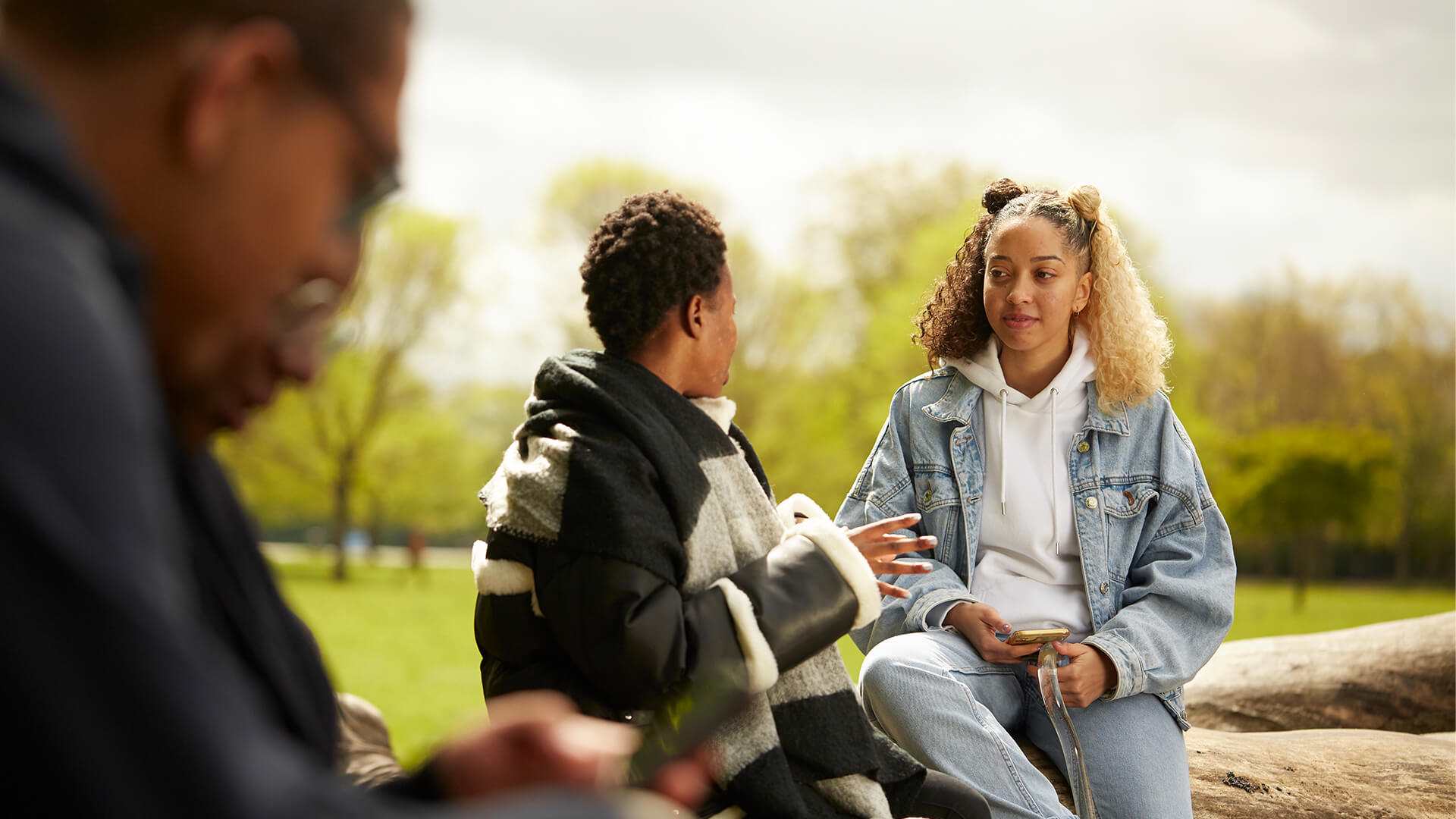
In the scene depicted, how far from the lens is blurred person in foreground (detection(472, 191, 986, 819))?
2.22 meters

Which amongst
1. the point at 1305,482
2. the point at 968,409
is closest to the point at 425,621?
the point at 1305,482

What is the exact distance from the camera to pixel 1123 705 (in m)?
3.46

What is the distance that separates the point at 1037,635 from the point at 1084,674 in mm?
191

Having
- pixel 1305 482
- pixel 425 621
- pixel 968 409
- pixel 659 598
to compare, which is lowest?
pixel 425 621

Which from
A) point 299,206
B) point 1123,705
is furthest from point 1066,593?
point 299,206

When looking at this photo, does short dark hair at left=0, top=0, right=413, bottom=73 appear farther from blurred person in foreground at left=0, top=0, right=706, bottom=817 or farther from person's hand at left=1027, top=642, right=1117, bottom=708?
person's hand at left=1027, top=642, right=1117, bottom=708

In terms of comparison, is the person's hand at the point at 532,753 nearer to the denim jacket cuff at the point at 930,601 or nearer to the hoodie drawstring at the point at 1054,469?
the denim jacket cuff at the point at 930,601


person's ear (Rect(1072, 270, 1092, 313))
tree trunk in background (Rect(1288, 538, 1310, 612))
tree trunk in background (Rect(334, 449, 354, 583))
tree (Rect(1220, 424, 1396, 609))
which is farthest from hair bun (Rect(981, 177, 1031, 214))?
tree trunk in background (Rect(1288, 538, 1310, 612))

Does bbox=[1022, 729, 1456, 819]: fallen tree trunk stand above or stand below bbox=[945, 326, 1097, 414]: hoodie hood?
below

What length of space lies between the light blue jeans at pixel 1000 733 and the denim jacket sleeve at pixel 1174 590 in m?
0.12

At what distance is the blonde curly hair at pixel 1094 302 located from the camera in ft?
12.3

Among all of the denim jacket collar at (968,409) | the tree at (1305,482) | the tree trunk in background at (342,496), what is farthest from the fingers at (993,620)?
the tree at (1305,482)

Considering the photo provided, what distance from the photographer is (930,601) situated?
359 cm

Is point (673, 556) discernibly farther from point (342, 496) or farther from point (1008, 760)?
point (342, 496)
